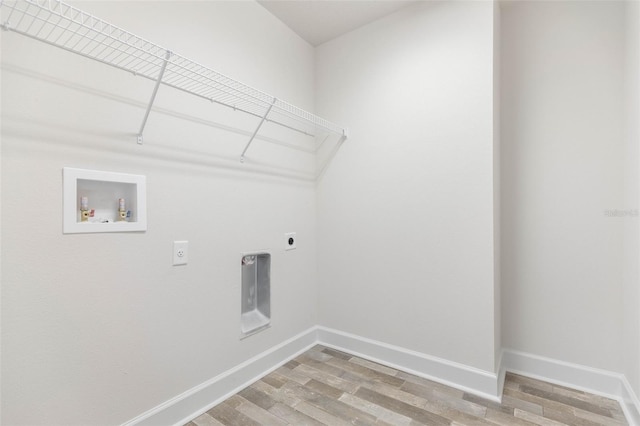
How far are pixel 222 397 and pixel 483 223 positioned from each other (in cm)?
186

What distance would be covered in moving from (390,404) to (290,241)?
1.22m

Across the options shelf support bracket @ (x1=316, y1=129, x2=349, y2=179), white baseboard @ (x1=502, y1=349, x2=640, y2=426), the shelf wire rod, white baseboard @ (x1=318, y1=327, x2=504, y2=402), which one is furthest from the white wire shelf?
white baseboard @ (x1=502, y1=349, x2=640, y2=426)

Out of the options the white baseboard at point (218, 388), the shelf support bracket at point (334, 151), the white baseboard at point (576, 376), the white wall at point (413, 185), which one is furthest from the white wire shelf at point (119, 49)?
the white baseboard at point (576, 376)

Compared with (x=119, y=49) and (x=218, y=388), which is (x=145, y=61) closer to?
(x=119, y=49)

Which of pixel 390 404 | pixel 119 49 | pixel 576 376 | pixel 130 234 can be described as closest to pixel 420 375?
pixel 390 404

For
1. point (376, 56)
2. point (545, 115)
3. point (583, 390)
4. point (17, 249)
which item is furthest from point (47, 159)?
point (583, 390)

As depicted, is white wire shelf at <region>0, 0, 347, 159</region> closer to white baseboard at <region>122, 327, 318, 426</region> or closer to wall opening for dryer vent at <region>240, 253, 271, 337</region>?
wall opening for dryer vent at <region>240, 253, 271, 337</region>

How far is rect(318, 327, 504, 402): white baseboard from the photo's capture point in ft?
5.95

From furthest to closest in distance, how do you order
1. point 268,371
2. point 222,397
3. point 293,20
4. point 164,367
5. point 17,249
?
point 293,20, point 268,371, point 222,397, point 164,367, point 17,249

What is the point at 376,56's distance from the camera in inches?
89.4

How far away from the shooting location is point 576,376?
1.90 m

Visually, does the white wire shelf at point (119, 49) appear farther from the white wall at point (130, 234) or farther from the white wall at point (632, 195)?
the white wall at point (632, 195)

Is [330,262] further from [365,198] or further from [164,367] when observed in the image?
[164,367]

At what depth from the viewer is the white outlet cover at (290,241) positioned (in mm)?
2289
